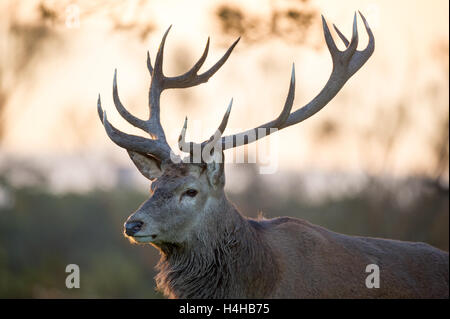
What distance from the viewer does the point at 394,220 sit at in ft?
80.4

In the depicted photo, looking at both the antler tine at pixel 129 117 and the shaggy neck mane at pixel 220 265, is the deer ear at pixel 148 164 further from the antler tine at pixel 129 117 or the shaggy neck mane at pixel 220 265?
the shaggy neck mane at pixel 220 265

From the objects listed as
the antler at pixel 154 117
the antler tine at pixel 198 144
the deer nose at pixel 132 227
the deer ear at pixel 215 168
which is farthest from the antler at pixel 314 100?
the deer nose at pixel 132 227

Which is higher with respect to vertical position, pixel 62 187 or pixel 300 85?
pixel 300 85

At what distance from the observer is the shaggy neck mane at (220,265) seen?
8.45 meters

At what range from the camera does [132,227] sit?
314 inches

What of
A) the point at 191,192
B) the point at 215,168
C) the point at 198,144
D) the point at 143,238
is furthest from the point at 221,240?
the point at 198,144

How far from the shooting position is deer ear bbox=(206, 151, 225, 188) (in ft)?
27.8

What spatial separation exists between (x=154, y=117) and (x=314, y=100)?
1.74 metres

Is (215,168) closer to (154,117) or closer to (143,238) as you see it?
(143,238)

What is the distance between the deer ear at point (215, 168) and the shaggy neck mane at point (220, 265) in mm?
324
